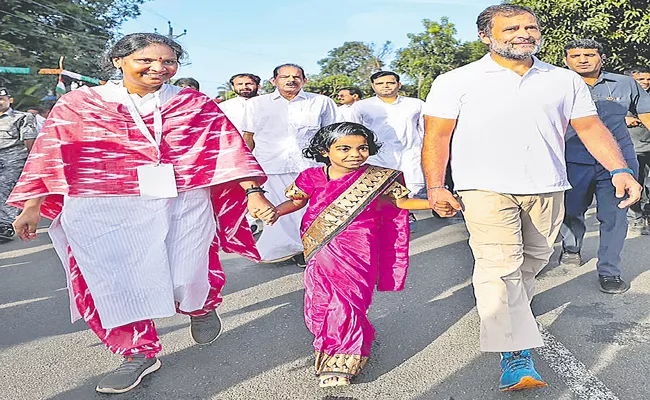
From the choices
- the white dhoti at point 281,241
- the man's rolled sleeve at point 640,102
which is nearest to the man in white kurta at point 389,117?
the white dhoti at point 281,241

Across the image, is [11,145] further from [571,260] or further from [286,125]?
[571,260]

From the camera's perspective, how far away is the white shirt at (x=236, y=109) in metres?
6.01

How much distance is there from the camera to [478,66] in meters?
2.96

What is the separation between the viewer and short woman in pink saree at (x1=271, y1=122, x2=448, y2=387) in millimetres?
2996

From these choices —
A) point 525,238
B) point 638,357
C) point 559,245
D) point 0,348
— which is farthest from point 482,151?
point 559,245

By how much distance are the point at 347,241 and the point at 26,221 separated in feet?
5.05

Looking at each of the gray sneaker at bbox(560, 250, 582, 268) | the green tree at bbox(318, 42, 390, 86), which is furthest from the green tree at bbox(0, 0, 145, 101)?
the green tree at bbox(318, 42, 390, 86)

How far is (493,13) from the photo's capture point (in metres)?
2.98

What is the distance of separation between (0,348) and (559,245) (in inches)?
187

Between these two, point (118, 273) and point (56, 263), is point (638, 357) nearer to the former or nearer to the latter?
point (118, 273)

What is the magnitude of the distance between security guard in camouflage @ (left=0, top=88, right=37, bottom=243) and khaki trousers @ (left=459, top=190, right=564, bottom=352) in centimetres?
585

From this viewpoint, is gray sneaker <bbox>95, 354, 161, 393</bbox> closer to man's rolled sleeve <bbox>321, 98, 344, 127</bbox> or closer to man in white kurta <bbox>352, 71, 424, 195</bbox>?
man's rolled sleeve <bbox>321, 98, 344, 127</bbox>

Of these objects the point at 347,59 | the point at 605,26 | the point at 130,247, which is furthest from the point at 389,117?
the point at 347,59

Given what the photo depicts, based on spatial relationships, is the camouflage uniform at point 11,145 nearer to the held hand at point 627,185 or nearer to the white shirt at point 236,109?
the white shirt at point 236,109
